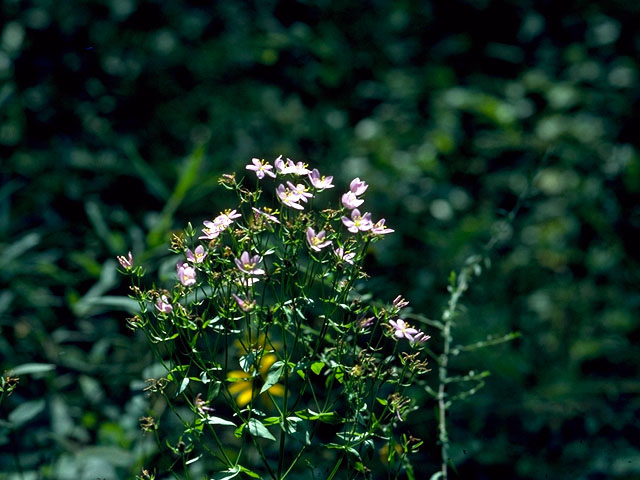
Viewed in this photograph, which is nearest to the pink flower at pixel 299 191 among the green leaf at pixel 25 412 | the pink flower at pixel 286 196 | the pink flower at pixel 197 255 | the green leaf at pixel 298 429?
the pink flower at pixel 286 196

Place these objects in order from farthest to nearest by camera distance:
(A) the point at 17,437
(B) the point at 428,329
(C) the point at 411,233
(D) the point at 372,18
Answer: (D) the point at 372,18 → (C) the point at 411,233 → (B) the point at 428,329 → (A) the point at 17,437

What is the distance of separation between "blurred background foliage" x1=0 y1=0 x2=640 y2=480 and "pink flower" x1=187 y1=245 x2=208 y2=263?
0.71 metres

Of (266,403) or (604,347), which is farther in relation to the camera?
(604,347)

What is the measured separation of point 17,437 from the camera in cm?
154

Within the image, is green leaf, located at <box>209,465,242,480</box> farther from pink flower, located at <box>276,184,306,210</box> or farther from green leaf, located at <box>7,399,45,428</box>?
green leaf, located at <box>7,399,45,428</box>

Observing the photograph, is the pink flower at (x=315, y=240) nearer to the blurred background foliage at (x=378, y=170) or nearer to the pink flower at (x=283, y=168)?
the pink flower at (x=283, y=168)

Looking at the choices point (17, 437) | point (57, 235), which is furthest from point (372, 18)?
point (17, 437)

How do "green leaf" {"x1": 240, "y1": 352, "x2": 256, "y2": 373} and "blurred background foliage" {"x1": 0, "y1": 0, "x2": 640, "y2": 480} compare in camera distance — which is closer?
"green leaf" {"x1": 240, "y1": 352, "x2": 256, "y2": 373}

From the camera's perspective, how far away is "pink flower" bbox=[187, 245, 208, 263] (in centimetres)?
83

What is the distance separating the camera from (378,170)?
2383mm

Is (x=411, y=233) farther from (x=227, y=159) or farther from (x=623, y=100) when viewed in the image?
(x=623, y=100)

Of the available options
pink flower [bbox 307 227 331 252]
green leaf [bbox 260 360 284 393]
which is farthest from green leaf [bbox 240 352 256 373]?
pink flower [bbox 307 227 331 252]

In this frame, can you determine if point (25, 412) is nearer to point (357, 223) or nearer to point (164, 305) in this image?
point (164, 305)

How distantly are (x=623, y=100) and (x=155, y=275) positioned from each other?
169 centimetres
